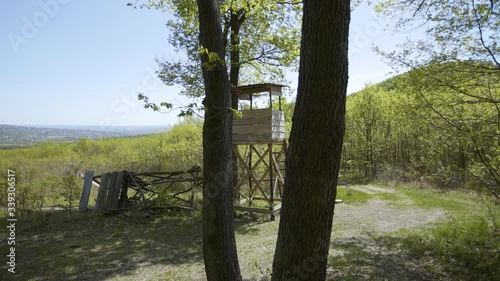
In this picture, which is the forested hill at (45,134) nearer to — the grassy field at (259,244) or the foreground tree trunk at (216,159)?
the grassy field at (259,244)

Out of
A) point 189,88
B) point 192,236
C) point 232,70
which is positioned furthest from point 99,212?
point 232,70

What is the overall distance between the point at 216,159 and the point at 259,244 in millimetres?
4246

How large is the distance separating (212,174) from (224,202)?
1.19ft

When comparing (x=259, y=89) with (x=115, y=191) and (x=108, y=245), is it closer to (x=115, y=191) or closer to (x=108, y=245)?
(x=115, y=191)

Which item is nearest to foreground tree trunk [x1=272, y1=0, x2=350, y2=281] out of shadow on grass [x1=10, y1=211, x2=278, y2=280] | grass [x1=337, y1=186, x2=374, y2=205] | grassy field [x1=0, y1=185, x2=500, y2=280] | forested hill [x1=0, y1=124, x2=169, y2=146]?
grassy field [x1=0, y1=185, x2=500, y2=280]

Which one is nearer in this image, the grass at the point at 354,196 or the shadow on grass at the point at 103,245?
the shadow on grass at the point at 103,245

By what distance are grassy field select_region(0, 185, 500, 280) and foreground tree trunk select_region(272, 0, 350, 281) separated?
2.78m

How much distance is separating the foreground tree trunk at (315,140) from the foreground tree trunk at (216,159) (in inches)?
53.2

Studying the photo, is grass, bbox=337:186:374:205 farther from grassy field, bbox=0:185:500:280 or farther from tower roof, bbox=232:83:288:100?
tower roof, bbox=232:83:288:100

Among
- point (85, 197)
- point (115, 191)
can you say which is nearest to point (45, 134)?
point (85, 197)

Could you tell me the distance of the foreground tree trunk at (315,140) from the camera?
2312 mm

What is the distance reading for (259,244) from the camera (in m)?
7.38

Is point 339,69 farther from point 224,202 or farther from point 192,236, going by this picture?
point 192,236

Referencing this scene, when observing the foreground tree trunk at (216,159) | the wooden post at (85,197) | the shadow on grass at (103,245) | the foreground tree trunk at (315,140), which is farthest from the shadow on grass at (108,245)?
the foreground tree trunk at (315,140)
